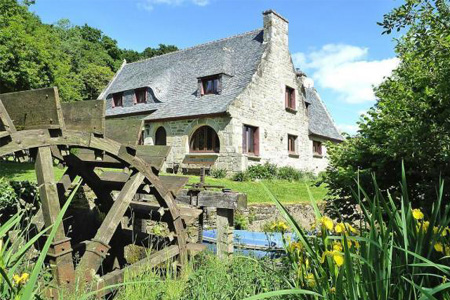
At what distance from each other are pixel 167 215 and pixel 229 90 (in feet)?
42.4

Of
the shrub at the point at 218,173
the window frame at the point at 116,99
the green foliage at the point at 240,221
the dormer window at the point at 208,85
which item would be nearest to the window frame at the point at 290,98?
the dormer window at the point at 208,85

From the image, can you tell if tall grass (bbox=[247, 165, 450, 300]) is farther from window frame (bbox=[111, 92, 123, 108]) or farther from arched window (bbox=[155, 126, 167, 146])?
window frame (bbox=[111, 92, 123, 108])

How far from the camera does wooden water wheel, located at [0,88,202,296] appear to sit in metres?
3.53

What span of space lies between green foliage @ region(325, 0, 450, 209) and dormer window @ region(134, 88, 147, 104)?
16.7m

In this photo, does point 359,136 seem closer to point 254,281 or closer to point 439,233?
point 254,281

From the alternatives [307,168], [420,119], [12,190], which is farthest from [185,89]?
[420,119]

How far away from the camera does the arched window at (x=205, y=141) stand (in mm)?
17125

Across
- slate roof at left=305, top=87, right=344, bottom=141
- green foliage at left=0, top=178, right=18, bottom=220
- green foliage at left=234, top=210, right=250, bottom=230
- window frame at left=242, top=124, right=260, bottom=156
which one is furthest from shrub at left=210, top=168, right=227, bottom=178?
green foliage at left=0, top=178, right=18, bottom=220

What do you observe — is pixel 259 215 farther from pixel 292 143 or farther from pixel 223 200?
pixel 292 143

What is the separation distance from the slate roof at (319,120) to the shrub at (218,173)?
759 centimetres

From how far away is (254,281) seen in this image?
316 cm

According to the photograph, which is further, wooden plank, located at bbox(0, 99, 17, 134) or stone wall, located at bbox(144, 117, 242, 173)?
stone wall, located at bbox(144, 117, 242, 173)

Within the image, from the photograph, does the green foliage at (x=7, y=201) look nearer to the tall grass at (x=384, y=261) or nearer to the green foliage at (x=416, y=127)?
the green foliage at (x=416, y=127)

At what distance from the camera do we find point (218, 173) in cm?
1622
